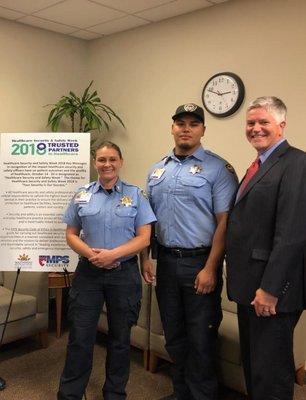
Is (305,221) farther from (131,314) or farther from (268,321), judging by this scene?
(131,314)

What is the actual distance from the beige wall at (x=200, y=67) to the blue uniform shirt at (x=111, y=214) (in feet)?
4.22

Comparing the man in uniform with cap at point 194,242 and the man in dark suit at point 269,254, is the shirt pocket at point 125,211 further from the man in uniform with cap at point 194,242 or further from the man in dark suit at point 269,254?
the man in dark suit at point 269,254

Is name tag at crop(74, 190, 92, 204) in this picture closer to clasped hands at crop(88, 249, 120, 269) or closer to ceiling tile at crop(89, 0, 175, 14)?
clasped hands at crop(88, 249, 120, 269)

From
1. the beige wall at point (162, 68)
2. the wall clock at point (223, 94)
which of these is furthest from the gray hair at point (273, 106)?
the wall clock at point (223, 94)

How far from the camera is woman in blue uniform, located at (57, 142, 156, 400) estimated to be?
2211 mm

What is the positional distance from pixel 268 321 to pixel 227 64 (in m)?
2.18

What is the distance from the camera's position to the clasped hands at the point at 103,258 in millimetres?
2135

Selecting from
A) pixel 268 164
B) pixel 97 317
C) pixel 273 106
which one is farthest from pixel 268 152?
pixel 97 317

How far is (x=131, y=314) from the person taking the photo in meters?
2.27

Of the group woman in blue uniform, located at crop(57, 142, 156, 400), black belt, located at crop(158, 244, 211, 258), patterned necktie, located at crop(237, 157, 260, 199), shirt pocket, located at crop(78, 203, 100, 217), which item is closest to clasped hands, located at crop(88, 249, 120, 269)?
woman in blue uniform, located at crop(57, 142, 156, 400)

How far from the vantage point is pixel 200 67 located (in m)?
3.49

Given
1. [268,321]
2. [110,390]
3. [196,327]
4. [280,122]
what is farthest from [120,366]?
[280,122]

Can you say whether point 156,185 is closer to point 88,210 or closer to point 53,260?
point 88,210

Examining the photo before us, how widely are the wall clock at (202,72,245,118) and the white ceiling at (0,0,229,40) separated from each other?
592mm
